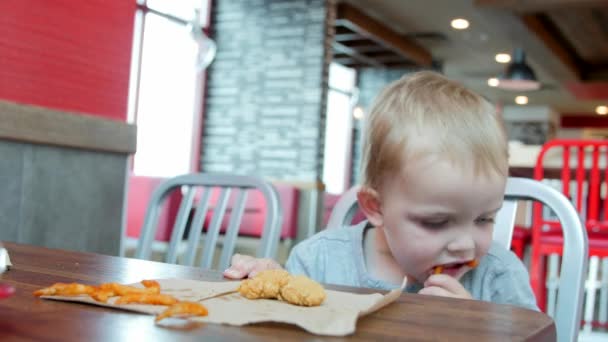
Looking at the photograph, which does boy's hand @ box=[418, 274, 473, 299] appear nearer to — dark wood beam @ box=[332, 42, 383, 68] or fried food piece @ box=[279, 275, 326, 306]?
fried food piece @ box=[279, 275, 326, 306]

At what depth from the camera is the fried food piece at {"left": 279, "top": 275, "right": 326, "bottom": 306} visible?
576 mm

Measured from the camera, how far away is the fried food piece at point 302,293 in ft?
1.89

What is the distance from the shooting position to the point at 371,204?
1002mm

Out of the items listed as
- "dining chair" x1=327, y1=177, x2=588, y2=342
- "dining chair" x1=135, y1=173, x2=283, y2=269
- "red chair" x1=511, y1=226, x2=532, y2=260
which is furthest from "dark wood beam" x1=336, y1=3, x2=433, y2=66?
"dining chair" x1=327, y1=177, x2=588, y2=342

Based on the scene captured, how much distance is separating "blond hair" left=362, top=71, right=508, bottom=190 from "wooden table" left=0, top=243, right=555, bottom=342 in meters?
0.24

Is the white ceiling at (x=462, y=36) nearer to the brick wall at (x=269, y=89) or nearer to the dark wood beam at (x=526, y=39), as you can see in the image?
the dark wood beam at (x=526, y=39)

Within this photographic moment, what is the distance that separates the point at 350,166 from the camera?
34.2ft

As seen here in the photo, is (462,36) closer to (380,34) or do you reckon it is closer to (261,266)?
(380,34)

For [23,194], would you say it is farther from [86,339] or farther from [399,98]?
[86,339]

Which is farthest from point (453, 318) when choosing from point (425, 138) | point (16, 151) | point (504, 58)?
point (504, 58)

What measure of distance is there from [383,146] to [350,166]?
9505 millimetres

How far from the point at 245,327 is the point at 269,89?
21.2 feet

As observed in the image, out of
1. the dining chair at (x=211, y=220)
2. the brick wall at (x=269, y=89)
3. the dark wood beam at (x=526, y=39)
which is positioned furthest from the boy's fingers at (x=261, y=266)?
the brick wall at (x=269, y=89)

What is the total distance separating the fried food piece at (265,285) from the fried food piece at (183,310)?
0.30 ft
